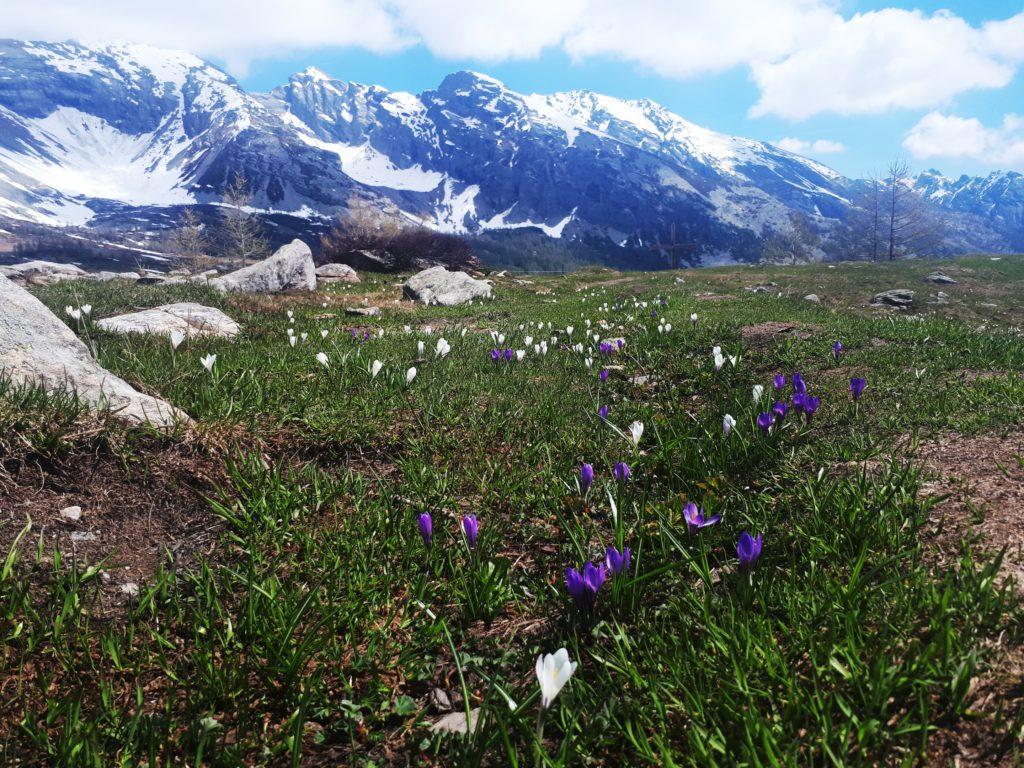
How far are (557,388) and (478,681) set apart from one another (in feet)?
13.7

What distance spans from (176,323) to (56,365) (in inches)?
210

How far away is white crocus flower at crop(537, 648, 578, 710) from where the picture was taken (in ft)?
4.82

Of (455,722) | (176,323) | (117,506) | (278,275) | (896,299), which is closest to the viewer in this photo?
(455,722)

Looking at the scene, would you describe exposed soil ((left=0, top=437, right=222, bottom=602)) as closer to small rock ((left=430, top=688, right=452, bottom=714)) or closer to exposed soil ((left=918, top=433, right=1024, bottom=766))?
small rock ((left=430, top=688, right=452, bottom=714))

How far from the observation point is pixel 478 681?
2.15m

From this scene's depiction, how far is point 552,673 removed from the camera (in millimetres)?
1537

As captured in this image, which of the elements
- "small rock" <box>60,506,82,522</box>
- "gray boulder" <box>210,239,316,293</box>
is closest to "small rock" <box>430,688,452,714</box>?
"small rock" <box>60,506,82,522</box>

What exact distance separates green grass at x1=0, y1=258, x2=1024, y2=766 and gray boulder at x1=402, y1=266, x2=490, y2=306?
550 inches

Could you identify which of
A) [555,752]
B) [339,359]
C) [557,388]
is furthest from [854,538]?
[339,359]

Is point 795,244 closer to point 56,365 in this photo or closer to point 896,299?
point 896,299

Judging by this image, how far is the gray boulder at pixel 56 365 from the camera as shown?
11.9 feet

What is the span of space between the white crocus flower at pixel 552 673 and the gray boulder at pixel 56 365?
3322mm

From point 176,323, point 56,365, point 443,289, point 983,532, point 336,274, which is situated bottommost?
point 983,532

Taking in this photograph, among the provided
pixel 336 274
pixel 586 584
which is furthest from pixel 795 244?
pixel 586 584
